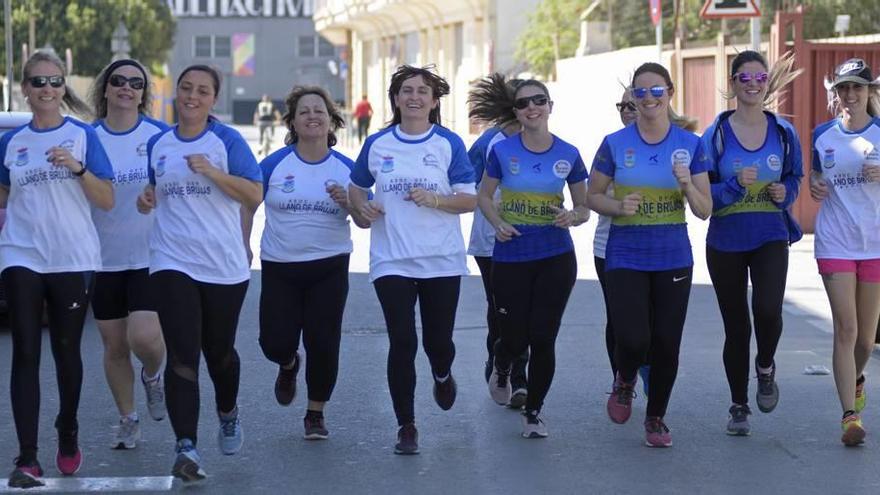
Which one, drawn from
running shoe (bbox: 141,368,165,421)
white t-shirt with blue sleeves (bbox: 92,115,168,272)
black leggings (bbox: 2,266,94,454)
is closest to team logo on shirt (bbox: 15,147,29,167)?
black leggings (bbox: 2,266,94,454)

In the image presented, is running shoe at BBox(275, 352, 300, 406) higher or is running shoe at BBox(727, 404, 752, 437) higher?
running shoe at BBox(275, 352, 300, 406)

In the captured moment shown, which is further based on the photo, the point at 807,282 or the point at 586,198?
the point at 807,282

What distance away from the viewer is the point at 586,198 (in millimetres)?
8047

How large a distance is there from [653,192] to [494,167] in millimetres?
876

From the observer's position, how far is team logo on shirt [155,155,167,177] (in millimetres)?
7262

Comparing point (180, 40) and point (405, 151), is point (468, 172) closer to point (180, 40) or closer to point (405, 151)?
point (405, 151)

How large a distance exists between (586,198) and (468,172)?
587 mm

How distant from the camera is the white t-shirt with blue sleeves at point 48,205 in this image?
7.11 metres

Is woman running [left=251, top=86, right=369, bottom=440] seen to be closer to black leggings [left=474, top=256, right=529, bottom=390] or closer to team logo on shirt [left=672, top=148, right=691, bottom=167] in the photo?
black leggings [left=474, top=256, right=529, bottom=390]

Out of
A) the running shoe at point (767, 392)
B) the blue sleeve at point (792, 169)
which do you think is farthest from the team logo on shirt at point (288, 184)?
the running shoe at point (767, 392)

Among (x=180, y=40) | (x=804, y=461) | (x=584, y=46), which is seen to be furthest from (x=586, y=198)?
(x=180, y=40)

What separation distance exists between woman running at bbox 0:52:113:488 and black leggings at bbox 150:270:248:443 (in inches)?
14.2

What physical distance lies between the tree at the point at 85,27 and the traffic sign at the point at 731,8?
157ft

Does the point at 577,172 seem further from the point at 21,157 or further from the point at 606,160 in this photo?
the point at 21,157
